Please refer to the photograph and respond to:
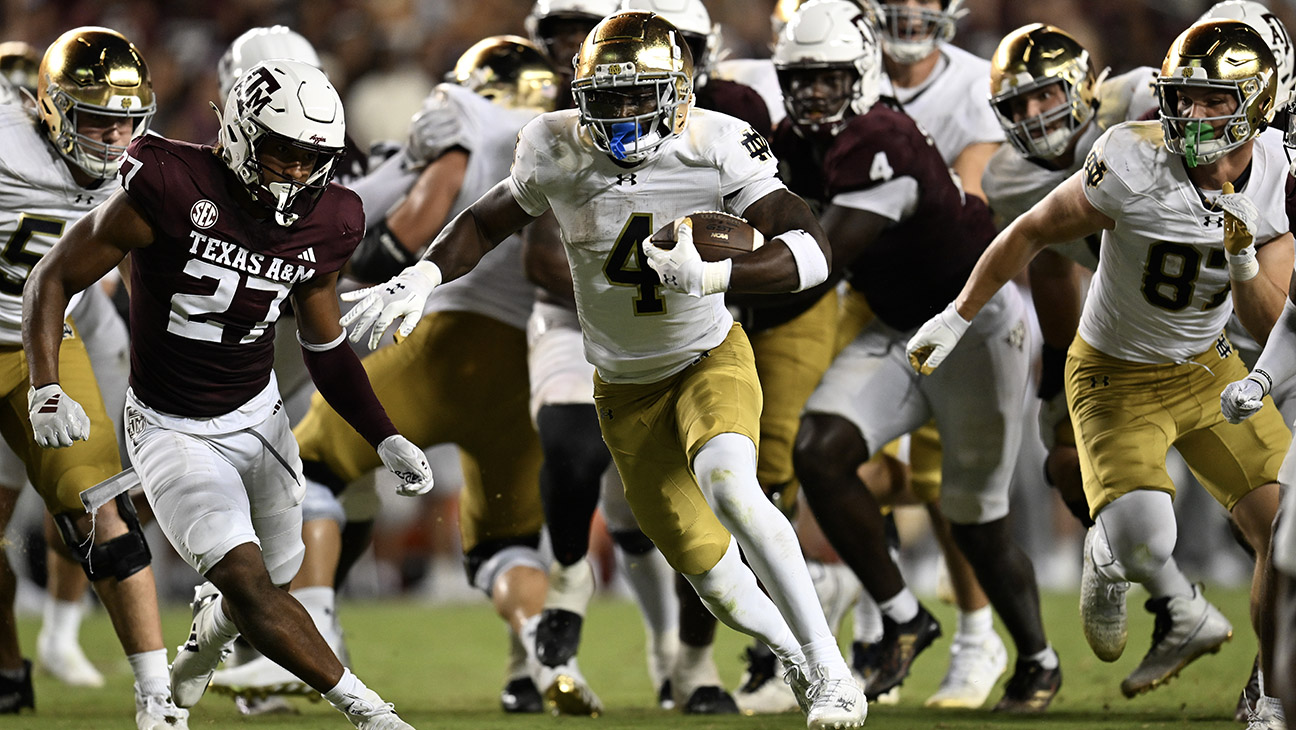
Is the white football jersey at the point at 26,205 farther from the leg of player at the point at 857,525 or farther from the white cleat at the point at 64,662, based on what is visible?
the leg of player at the point at 857,525

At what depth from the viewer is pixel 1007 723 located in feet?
16.6

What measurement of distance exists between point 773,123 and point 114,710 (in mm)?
3219

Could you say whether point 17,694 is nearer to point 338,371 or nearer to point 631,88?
point 338,371

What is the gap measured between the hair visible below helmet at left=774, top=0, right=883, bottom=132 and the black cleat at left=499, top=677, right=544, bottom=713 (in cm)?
231

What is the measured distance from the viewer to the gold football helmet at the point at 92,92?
4.90 m

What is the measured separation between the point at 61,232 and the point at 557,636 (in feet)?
7.10

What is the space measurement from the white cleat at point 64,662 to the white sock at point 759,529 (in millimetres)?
3676

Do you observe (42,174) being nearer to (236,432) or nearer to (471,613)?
(236,432)

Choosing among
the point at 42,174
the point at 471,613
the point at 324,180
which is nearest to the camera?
the point at 324,180

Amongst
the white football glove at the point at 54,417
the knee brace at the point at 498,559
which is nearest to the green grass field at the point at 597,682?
the knee brace at the point at 498,559

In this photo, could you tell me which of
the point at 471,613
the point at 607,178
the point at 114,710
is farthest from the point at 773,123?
the point at 471,613

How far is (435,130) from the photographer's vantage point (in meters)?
5.91

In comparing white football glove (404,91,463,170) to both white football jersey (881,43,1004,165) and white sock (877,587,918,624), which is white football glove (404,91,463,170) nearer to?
white football jersey (881,43,1004,165)

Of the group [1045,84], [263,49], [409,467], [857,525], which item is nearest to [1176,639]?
[857,525]
